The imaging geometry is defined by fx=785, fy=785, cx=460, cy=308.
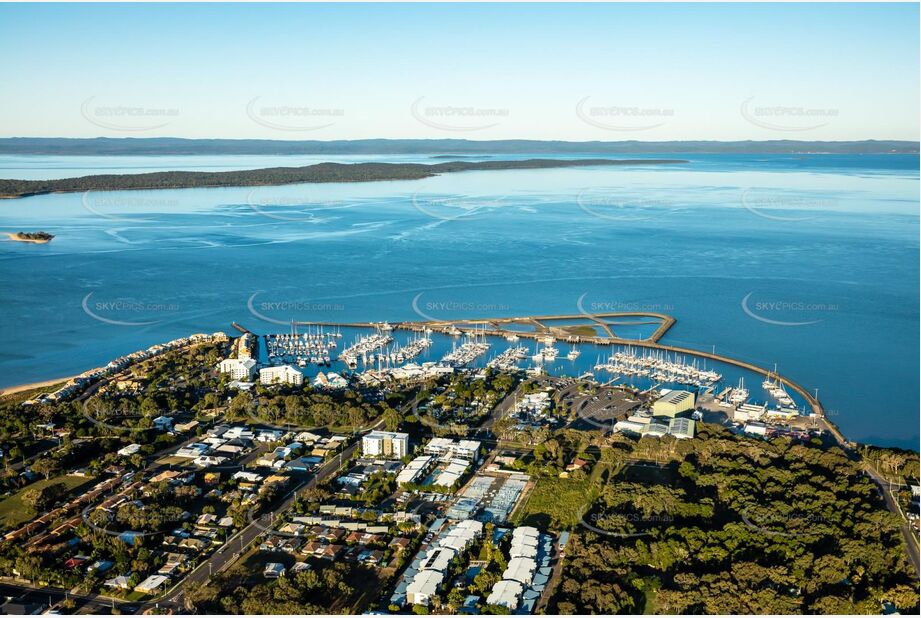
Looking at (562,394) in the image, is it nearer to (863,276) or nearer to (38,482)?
(38,482)

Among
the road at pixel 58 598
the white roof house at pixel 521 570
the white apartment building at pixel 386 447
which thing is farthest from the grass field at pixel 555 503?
the road at pixel 58 598

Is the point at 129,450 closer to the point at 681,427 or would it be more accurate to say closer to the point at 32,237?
the point at 681,427

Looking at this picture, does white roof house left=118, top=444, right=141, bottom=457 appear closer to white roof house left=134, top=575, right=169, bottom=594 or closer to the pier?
white roof house left=134, top=575, right=169, bottom=594

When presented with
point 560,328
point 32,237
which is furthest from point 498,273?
point 32,237

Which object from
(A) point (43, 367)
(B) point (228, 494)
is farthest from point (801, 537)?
(A) point (43, 367)

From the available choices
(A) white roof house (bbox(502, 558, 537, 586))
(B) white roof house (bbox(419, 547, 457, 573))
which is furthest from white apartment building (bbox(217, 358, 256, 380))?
(A) white roof house (bbox(502, 558, 537, 586))

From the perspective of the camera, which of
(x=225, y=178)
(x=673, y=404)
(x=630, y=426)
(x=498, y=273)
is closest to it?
(x=630, y=426)
